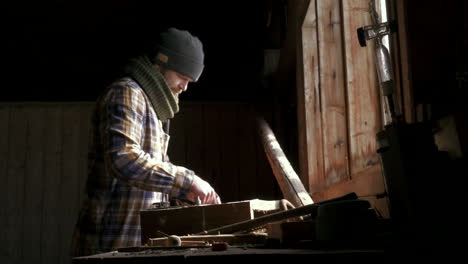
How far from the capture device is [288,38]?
216 inches

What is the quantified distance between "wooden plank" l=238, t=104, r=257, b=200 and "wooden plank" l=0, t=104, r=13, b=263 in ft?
9.97

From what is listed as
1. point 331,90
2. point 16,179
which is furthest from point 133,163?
point 16,179

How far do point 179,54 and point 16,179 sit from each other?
4594 mm

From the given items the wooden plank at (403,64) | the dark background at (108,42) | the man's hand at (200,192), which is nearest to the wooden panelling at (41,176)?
the dark background at (108,42)

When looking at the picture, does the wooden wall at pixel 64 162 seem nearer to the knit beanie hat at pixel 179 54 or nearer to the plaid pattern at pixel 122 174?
the knit beanie hat at pixel 179 54

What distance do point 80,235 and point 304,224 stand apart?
1875 millimetres

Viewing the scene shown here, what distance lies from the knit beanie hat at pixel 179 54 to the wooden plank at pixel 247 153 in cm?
373

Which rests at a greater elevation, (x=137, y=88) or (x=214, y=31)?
(x=214, y=31)

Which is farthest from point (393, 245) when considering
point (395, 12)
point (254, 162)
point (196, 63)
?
point (254, 162)

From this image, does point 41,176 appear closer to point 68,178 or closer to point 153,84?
point 68,178

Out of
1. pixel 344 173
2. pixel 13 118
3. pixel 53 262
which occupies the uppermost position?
pixel 13 118

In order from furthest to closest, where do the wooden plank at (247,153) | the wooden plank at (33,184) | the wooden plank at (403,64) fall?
the wooden plank at (247,153), the wooden plank at (33,184), the wooden plank at (403,64)

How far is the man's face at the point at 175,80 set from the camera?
11.5ft

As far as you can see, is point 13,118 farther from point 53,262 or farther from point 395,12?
point 395,12
